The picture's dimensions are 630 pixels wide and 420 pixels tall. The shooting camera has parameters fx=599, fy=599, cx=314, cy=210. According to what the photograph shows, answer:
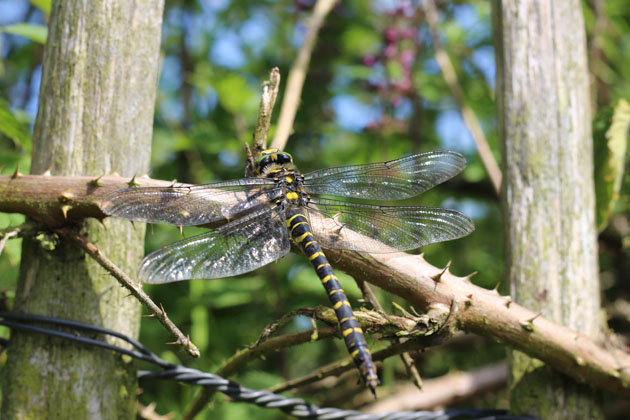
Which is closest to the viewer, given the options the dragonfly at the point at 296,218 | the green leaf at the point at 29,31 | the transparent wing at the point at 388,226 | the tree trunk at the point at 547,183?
the dragonfly at the point at 296,218

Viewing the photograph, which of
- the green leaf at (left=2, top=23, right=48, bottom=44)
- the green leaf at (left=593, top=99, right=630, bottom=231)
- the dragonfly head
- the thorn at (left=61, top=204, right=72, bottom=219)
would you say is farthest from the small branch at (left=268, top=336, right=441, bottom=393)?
the green leaf at (left=2, top=23, right=48, bottom=44)

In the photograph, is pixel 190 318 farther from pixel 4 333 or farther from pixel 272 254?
pixel 272 254

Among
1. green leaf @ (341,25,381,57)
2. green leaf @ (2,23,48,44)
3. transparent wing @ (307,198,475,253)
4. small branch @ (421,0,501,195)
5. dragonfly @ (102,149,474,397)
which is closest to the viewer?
dragonfly @ (102,149,474,397)

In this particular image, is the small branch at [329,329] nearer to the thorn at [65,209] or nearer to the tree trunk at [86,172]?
the tree trunk at [86,172]

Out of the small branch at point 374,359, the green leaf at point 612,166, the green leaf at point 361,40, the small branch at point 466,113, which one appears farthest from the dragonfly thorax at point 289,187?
the green leaf at point 361,40

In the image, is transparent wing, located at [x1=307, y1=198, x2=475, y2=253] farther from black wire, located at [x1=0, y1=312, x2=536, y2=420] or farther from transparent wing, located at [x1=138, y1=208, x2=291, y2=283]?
black wire, located at [x1=0, y1=312, x2=536, y2=420]

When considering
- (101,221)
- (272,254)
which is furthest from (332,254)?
(101,221)

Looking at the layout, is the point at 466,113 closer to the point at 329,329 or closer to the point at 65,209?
the point at 329,329
